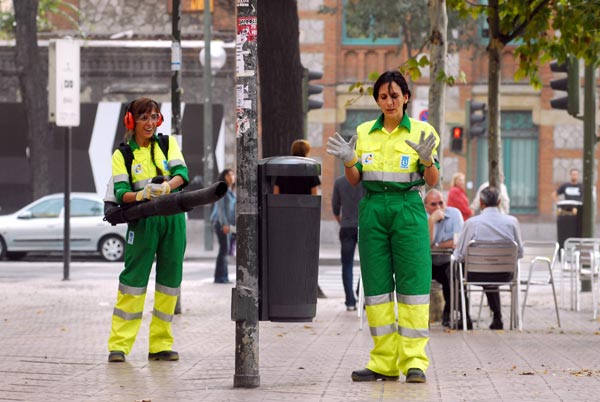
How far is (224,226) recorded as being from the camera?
21.9 m

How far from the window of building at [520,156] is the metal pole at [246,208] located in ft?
91.5

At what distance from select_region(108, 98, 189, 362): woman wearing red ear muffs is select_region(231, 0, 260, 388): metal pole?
157cm

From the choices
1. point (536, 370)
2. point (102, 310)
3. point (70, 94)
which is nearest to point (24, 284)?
point (70, 94)

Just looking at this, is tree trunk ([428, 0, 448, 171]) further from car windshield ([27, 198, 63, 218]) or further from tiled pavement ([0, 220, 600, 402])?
car windshield ([27, 198, 63, 218])

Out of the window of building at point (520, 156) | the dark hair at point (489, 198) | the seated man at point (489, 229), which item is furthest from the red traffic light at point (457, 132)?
the seated man at point (489, 229)

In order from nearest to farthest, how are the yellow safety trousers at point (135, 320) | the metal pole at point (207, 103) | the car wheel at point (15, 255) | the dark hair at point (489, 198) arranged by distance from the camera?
the yellow safety trousers at point (135, 320) → the dark hair at point (489, 198) → the car wheel at point (15, 255) → the metal pole at point (207, 103)

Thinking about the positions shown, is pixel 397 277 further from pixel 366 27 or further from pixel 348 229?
pixel 366 27

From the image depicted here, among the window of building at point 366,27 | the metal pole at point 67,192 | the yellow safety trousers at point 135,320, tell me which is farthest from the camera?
the window of building at point 366,27

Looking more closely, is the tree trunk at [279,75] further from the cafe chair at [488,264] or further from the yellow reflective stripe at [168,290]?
the yellow reflective stripe at [168,290]

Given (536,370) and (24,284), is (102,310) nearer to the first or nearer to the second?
(24,284)

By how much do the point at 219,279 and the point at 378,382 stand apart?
1293 cm

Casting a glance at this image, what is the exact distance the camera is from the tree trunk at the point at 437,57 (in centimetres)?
1535

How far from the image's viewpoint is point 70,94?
20859 millimetres

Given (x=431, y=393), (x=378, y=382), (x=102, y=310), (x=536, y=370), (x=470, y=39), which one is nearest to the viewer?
(x=431, y=393)
